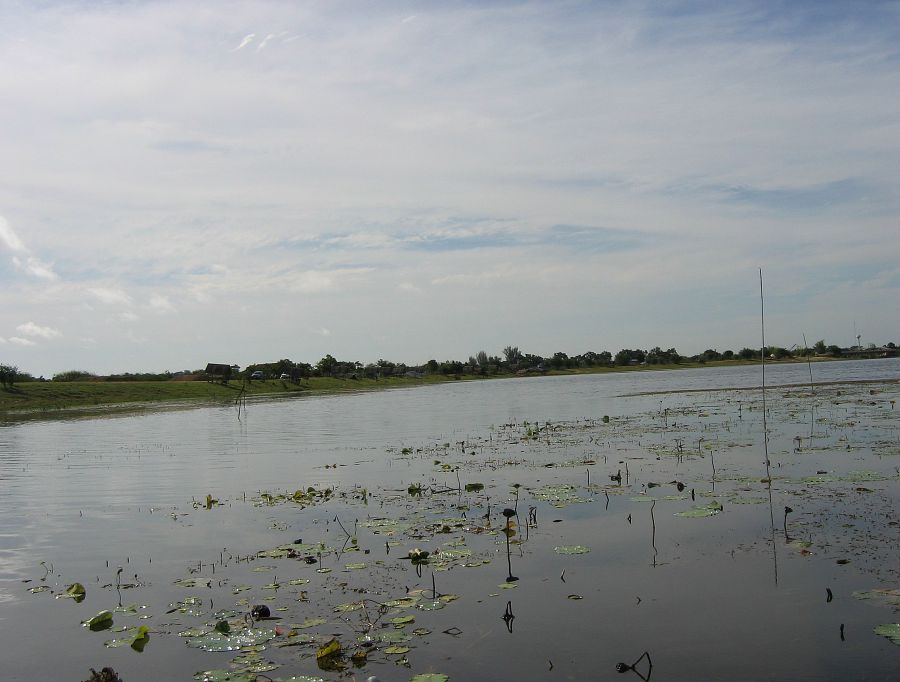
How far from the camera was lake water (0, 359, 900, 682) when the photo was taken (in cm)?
803

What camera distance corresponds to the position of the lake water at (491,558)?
8.03 meters

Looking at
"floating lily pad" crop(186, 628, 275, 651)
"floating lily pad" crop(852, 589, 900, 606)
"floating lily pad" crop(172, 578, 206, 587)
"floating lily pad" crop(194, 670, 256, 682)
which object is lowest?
"floating lily pad" crop(194, 670, 256, 682)

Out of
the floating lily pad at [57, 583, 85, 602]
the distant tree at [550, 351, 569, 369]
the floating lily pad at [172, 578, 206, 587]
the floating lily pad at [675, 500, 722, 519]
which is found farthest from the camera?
the distant tree at [550, 351, 569, 369]

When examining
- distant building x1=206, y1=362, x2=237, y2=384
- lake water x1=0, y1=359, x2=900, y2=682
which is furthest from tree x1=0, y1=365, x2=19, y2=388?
lake water x1=0, y1=359, x2=900, y2=682

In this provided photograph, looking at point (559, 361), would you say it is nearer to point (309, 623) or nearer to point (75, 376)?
point (75, 376)

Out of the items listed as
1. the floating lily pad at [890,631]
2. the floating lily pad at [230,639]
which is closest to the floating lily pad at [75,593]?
the floating lily pad at [230,639]

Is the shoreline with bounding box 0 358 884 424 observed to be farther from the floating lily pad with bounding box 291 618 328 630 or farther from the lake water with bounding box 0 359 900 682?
the floating lily pad with bounding box 291 618 328 630

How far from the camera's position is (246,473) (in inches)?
897

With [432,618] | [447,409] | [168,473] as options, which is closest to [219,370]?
[447,409]

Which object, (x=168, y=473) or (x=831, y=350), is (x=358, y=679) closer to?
(x=168, y=473)

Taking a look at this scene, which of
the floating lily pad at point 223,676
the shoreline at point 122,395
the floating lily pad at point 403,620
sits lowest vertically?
the floating lily pad at point 223,676

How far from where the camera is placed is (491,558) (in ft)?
37.4

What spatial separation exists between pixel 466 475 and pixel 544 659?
39.7ft

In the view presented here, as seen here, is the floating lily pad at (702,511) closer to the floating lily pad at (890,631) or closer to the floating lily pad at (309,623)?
the floating lily pad at (890,631)
